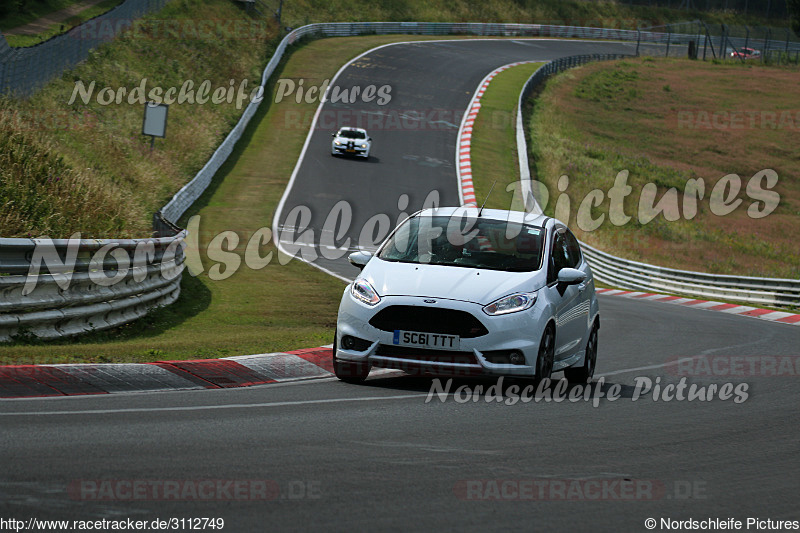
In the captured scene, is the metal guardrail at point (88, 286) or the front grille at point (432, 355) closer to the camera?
the front grille at point (432, 355)

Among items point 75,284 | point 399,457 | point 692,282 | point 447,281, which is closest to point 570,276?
point 447,281

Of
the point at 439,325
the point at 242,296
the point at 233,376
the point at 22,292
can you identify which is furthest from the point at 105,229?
the point at 439,325

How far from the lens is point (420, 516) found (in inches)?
200

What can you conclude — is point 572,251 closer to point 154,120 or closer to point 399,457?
point 399,457

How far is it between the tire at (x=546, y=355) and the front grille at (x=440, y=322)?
0.63 metres

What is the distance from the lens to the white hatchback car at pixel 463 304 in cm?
912

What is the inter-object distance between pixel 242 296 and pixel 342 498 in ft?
39.4

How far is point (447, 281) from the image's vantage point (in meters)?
9.44

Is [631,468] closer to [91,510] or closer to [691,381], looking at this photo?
[91,510]

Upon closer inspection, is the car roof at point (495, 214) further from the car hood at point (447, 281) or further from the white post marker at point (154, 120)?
the white post marker at point (154, 120)

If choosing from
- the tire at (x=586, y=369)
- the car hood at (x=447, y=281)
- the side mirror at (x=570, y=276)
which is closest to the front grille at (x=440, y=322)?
the car hood at (x=447, y=281)

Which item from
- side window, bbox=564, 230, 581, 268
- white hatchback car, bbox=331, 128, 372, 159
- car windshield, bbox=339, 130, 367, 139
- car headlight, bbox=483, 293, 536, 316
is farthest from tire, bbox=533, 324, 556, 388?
car windshield, bbox=339, 130, 367, 139

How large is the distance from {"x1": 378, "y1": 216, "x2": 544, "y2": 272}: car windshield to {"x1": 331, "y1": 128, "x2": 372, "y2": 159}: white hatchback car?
3246cm

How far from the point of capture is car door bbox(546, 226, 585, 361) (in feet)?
32.7
